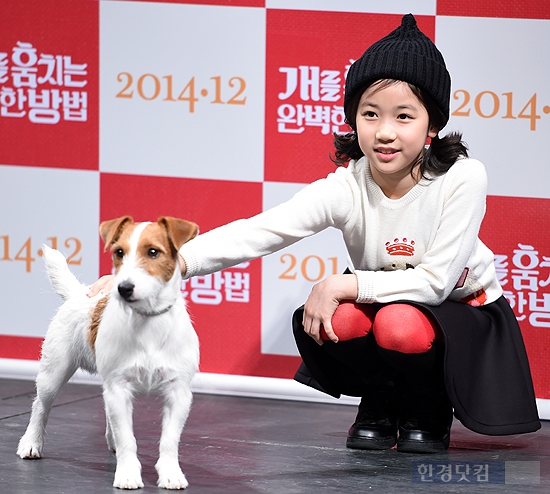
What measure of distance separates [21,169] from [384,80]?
1367 millimetres

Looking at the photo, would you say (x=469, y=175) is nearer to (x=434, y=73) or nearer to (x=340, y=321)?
(x=434, y=73)

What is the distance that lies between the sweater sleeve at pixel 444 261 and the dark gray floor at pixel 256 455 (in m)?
0.38

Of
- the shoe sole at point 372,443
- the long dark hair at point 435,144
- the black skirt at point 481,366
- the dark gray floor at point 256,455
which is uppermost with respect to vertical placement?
the long dark hair at point 435,144

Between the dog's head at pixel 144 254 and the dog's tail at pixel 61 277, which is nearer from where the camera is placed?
the dog's head at pixel 144 254

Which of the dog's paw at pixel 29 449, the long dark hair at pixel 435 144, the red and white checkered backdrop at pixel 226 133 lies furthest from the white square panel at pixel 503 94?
the dog's paw at pixel 29 449

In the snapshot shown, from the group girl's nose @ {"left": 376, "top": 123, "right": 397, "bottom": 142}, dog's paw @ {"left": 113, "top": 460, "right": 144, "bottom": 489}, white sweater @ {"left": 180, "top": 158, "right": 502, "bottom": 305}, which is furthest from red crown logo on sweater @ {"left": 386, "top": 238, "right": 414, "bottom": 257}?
dog's paw @ {"left": 113, "top": 460, "right": 144, "bottom": 489}

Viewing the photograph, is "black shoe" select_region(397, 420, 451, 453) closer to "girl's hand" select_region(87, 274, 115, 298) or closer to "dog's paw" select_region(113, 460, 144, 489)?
"dog's paw" select_region(113, 460, 144, 489)

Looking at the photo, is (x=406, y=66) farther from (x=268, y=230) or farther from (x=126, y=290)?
(x=126, y=290)

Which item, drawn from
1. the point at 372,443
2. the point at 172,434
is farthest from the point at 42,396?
the point at 372,443

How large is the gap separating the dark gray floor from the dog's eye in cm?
47

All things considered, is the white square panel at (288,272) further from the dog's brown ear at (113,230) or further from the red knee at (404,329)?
the dog's brown ear at (113,230)

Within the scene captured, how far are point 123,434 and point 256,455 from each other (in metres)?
0.44

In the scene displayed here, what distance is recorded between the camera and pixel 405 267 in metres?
2.18

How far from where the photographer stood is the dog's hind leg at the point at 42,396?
2074mm
